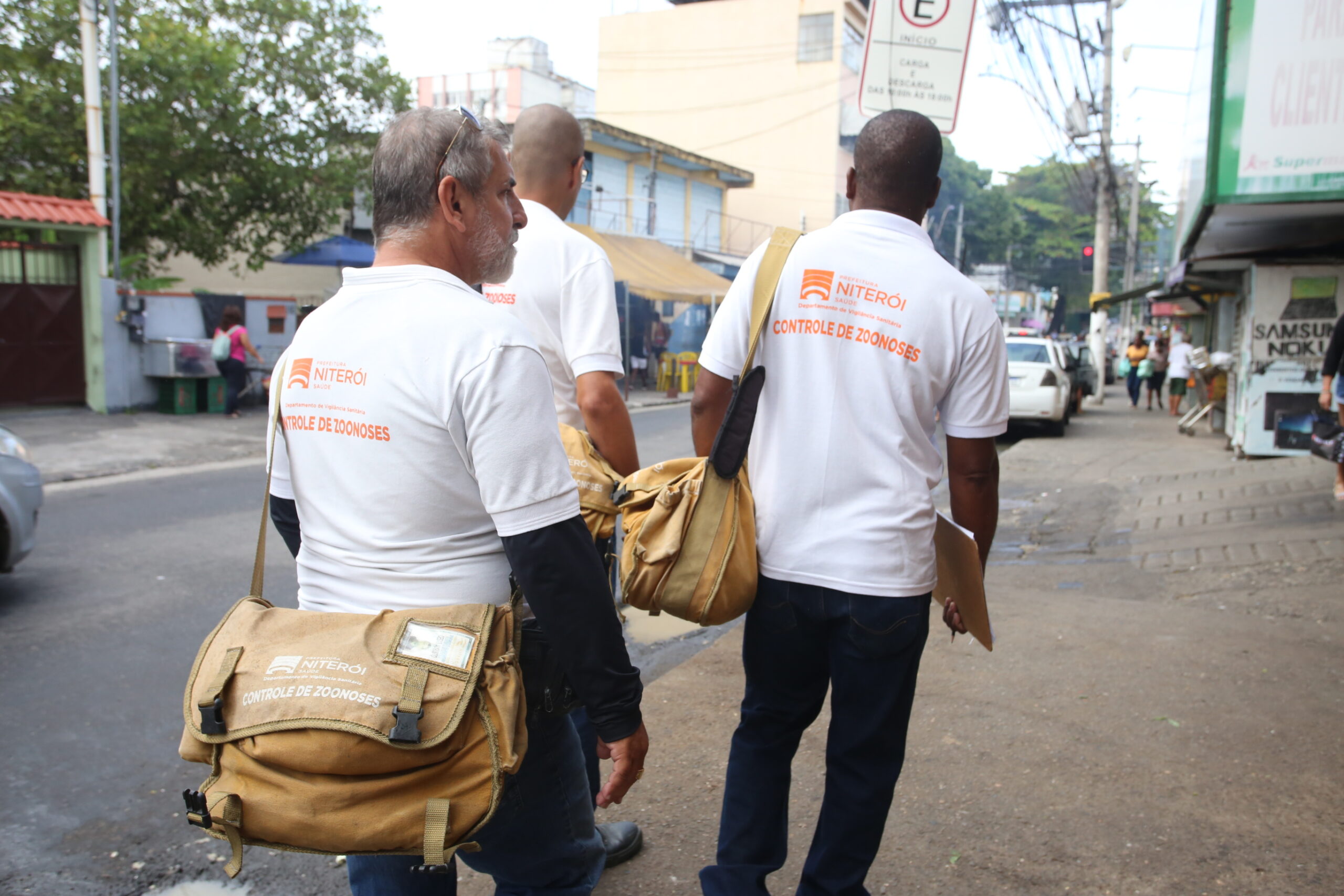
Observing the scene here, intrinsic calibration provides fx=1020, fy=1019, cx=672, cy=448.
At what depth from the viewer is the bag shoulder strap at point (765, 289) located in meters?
2.24

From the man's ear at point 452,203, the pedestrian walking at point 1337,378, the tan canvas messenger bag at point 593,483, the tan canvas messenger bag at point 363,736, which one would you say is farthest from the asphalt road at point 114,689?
the pedestrian walking at point 1337,378

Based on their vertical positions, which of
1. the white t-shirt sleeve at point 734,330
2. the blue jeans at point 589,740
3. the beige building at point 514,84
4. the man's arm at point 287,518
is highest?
the beige building at point 514,84

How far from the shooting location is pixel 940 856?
2947 mm

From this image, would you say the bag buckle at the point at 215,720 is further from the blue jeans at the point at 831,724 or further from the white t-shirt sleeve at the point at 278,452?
the blue jeans at the point at 831,724

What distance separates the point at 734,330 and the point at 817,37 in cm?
3794

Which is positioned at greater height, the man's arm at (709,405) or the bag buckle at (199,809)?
the man's arm at (709,405)

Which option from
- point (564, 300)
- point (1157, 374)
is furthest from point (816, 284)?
point (1157, 374)

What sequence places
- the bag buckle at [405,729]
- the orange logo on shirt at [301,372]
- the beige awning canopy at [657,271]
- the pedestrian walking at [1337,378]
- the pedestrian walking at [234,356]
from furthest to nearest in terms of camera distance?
the beige awning canopy at [657,271], the pedestrian walking at [234,356], the pedestrian walking at [1337,378], the orange logo on shirt at [301,372], the bag buckle at [405,729]

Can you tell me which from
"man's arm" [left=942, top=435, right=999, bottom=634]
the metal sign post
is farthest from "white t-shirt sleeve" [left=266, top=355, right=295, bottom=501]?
the metal sign post

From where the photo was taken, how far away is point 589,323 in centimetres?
256

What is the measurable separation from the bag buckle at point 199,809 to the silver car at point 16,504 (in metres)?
4.77

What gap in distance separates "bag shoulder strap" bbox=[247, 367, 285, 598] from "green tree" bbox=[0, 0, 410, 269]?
639 inches

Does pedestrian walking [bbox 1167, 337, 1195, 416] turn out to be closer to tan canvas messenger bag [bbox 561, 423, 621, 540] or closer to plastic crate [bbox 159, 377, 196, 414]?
plastic crate [bbox 159, 377, 196, 414]

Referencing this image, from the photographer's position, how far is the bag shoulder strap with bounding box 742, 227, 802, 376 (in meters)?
2.24
